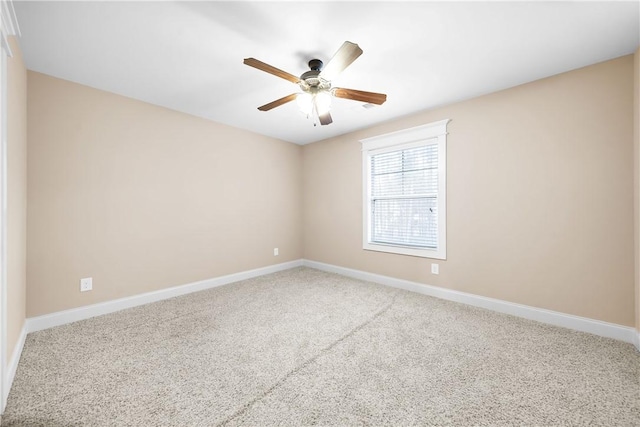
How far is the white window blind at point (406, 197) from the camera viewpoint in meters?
3.44


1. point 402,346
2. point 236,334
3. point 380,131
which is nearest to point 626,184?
point 402,346

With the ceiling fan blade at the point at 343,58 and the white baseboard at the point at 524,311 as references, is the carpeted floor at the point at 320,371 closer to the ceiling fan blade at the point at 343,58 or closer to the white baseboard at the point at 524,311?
the white baseboard at the point at 524,311

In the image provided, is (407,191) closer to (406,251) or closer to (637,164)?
(406,251)

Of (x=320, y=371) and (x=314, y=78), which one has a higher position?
(x=314, y=78)

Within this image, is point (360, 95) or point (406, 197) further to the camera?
point (406, 197)

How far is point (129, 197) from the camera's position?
2965 millimetres

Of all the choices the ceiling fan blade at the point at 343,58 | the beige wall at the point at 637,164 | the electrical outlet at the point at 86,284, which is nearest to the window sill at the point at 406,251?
the beige wall at the point at 637,164

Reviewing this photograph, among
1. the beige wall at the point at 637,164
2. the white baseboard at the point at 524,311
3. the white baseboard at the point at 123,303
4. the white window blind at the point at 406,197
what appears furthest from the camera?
the white window blind at the point at 406,197

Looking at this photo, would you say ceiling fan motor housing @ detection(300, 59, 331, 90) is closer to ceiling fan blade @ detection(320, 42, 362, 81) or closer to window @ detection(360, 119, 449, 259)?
ceiling fan blade @ detection(320, 42, 362, 81)

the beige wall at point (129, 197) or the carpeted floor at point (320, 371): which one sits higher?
the beige wall at point (129, 197)

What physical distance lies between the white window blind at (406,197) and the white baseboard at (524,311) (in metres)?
0.55

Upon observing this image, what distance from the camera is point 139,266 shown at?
304 centimetres

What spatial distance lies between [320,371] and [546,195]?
2653 millimetres

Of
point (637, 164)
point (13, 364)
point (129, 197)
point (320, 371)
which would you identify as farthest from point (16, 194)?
point (637, 164)
